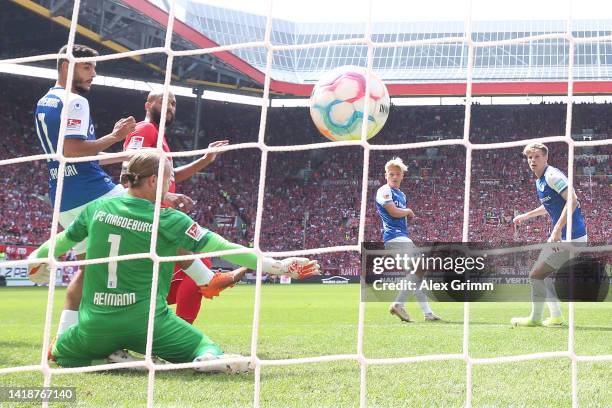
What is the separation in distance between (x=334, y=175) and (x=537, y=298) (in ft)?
69.6

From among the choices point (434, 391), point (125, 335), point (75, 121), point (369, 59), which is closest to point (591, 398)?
point (434, 391)

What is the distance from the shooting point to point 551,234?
17.7 ft

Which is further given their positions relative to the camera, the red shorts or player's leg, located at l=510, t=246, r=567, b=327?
player's leg, located at l=510, t=246, r=567, b=327

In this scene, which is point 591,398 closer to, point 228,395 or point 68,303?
point 228,395

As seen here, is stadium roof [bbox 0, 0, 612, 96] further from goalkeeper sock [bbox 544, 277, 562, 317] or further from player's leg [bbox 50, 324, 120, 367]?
player's leg [bbox 50, 324, 120, 367]

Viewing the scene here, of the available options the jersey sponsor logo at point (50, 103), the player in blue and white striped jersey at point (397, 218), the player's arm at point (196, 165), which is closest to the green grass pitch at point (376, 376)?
the player in blue and white striped jersey at point (397, 218)

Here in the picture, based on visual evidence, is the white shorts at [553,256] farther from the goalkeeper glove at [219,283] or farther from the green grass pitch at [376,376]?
the goalkeeper glove at [219,283]

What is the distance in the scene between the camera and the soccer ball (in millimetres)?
5172

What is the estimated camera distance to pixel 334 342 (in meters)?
4.59

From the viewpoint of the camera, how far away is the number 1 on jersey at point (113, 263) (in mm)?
3164

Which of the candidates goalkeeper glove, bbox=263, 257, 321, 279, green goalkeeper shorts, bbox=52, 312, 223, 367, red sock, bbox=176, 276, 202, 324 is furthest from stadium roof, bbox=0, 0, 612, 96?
goalkeeper glove, bbox=263, 257, 321, 279

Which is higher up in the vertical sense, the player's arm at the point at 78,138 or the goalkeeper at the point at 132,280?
the player's arm at the point at 78,138

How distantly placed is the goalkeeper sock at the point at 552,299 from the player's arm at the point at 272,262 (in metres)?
3.37

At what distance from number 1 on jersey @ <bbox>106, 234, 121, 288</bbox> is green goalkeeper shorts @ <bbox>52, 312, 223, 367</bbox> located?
0.69 feet
